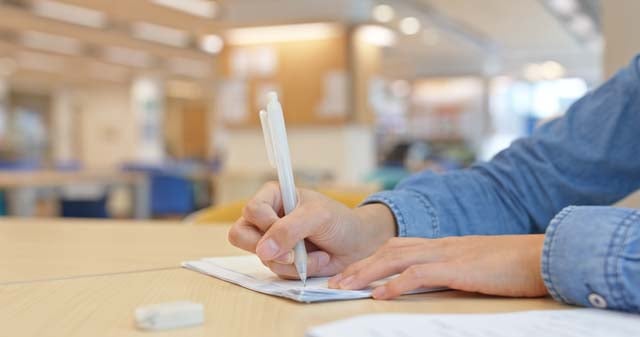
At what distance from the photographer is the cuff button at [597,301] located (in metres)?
0.74

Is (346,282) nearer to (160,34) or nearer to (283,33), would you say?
(283,33)

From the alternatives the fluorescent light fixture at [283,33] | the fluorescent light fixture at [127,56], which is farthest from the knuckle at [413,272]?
the fluorescent light fixture at [127,56]

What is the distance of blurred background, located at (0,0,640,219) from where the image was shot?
7152 millimetres

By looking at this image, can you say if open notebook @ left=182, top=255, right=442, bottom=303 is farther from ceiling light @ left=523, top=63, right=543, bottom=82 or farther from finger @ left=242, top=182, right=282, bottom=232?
ceiling light @ left=523, top=63, right=543, bottom=82

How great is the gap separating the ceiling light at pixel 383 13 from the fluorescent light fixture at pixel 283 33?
0.60 m

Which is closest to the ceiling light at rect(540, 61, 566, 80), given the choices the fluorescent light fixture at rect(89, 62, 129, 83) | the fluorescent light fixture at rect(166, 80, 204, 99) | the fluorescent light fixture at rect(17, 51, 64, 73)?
the fluorescent light fixture at rect(166, 80, 204, 99)

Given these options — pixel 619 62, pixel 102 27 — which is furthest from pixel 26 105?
pixel 619 62

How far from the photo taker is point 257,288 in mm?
866

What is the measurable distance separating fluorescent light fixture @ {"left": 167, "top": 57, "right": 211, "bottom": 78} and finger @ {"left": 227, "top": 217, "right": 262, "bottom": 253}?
12.1 m

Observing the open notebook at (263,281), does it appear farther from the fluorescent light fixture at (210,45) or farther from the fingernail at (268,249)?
the fluorescent light fixture at (210,45)

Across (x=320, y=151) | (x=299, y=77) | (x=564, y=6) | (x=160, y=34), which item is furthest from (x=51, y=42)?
(x=564, y=6)

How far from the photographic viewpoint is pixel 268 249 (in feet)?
2.77

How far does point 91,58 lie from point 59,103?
6771 mm

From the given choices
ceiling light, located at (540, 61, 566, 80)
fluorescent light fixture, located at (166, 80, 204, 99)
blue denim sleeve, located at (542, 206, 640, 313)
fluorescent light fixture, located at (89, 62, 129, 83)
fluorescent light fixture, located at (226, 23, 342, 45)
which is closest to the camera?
blue denim sleeve, located at (542, 206, 640, 313)
